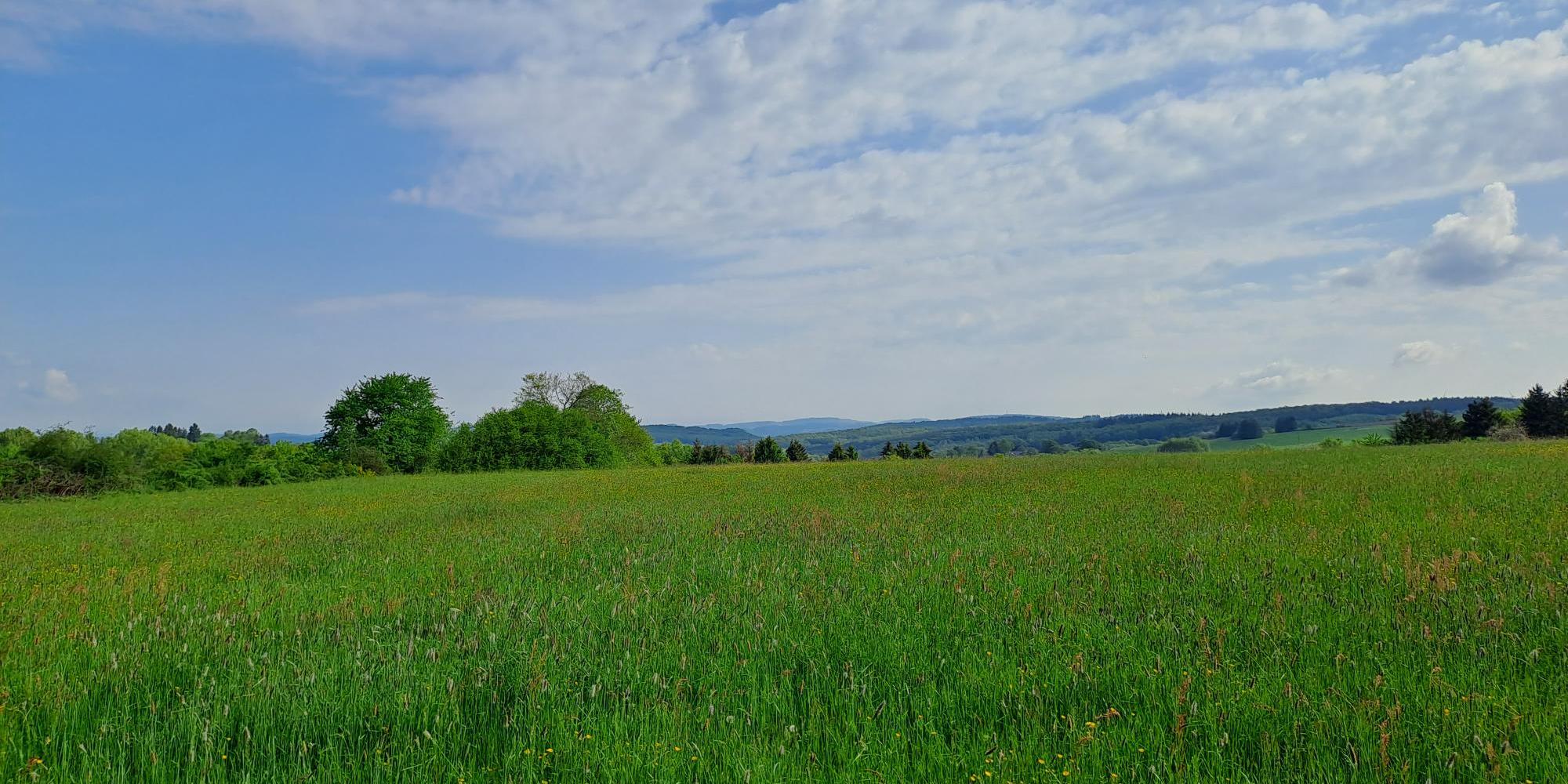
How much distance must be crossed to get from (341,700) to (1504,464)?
2808 centimetres

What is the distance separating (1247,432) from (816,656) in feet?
426

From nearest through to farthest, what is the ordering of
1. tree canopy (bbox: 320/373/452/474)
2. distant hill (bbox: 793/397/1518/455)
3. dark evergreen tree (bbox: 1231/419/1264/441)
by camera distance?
tree canopy (bbox: 320/373/452/474), dark evergreen tree (bbox: 1231/419/1264/441), distant hill (bbox: 793/397/1518/455)

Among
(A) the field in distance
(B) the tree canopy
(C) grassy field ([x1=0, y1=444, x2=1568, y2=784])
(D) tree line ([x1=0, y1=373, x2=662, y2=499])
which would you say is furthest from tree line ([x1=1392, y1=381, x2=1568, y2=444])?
(B) the tree canopy

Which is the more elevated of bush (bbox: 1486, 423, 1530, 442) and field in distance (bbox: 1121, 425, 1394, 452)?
bush (bbox: 1486, 423, 1530, 442)

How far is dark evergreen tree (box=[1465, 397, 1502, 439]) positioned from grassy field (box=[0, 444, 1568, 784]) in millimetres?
59333

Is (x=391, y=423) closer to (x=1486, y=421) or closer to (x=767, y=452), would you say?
(x=767, y=452)

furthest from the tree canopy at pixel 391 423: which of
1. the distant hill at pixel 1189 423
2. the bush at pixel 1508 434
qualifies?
the distant hill at pixel 1189 423

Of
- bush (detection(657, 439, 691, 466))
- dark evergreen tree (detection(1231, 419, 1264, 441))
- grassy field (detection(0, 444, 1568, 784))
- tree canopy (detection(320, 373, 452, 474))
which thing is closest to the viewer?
grassy field (detection(0, 444, 1568, 784))

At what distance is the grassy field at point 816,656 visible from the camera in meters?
3.32

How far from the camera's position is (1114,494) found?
1538cm

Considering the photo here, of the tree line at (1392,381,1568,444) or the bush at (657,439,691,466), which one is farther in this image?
the bush at (657,439,691,466)

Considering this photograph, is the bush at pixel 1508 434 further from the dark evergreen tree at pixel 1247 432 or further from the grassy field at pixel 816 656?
the dark evergreen tree at pixel 1247 432

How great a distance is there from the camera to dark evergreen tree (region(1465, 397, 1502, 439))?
53.6 meters

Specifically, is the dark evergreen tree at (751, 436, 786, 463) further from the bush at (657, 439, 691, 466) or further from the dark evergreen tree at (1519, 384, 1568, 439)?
the dark evergreen tree at (1519, 384, 1568, 439)
